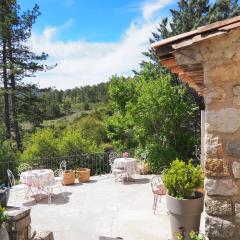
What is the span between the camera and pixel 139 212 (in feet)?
23.8

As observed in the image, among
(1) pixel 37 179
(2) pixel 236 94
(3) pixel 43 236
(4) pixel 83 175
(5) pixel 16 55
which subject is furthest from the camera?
(5) pixel 16 55

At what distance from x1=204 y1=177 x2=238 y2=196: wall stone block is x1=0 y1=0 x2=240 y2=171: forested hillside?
8539 mm

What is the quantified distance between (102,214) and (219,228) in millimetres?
4077

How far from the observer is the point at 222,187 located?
143 inches

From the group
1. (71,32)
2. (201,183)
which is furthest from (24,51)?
(201,183)

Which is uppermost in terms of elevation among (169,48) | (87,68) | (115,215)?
(87,68)

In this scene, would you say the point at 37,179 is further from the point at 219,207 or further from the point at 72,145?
the point at 72,145

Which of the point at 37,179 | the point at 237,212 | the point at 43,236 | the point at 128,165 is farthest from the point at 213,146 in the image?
the point at 128,165

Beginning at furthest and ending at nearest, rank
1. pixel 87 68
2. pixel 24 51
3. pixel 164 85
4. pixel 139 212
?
pixel 87 68, pixel 24 51, pixel 164 85, pixel 139 212

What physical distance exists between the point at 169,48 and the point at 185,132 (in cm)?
A: 1078

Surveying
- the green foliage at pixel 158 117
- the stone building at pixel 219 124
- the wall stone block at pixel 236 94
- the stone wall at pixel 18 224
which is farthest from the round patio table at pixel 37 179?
the wall stone block at pixel 236 94

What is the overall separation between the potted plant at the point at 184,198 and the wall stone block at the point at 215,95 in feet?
5.42

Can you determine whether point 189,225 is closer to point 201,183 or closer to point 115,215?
point 201,183

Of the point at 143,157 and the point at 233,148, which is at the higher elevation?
the point at 233,148
